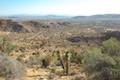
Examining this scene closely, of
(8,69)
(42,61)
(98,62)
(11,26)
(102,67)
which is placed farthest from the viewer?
(11,26)

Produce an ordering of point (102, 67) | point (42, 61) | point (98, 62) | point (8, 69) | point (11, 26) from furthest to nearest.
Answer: point (11, 26) → point (42, 61) → point (8, 69) → point (98, 62) → point (102, 67)

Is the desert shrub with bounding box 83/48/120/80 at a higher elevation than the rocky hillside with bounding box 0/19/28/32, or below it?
higher

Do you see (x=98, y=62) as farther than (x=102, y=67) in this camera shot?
Yes

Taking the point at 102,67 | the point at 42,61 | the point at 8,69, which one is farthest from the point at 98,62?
the point at 42,61

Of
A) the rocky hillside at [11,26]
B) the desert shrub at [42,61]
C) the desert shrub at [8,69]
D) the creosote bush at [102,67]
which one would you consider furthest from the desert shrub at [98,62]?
the rocky hillside at [11,26]

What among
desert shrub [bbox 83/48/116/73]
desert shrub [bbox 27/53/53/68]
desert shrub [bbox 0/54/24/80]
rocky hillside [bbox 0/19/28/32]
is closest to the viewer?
desert shrub [bbox 83/48/116/73]

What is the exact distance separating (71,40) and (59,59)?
48.0m

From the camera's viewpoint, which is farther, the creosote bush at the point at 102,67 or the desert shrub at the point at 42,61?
the desert shrub at the point at 42,61

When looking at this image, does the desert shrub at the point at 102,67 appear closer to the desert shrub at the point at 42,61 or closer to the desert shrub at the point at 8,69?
the desert shrub at the point at 8,69

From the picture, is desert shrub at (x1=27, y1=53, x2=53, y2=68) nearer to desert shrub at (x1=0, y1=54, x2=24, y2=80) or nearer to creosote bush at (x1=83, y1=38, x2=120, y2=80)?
desert shrub at (x1=0, y1=54, x2=24, y2=80)

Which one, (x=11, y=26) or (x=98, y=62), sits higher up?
(x=98, y=62)

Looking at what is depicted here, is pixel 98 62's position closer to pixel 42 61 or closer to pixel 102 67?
pixel 102 67

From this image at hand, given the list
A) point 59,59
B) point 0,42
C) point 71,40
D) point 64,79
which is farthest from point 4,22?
point 64,79

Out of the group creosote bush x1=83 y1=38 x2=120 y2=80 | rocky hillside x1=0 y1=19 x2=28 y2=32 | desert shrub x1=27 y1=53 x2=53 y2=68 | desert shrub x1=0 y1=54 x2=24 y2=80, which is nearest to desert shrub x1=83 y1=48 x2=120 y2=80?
creosote bush x1=83 y1=38 x2=120 y2=80
